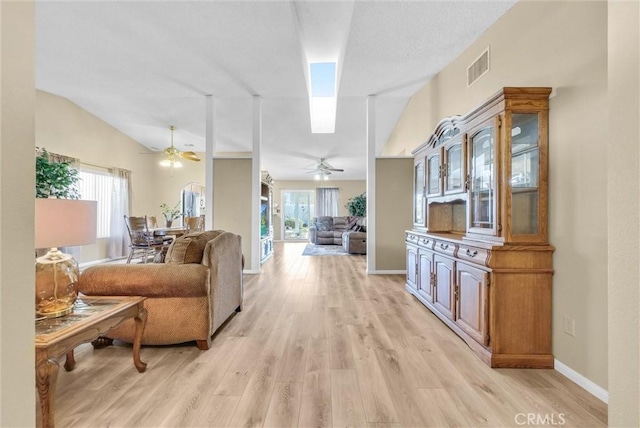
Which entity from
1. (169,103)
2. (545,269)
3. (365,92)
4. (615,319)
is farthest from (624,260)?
(169,103)

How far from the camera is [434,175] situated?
3.40 m

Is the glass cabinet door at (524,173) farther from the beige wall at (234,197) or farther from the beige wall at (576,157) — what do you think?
the beige wall at (234,197)

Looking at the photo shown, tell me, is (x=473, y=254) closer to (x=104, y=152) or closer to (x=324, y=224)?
(x=324, y=224)

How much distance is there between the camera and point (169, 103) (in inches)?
214

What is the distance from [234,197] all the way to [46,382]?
4025mm

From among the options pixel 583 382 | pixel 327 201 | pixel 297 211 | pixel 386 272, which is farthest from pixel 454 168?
pixel 297 211

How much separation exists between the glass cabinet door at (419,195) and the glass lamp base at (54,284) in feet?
11.3

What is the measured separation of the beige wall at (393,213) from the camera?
16.5ft

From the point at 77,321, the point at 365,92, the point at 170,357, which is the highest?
the point at 365,92

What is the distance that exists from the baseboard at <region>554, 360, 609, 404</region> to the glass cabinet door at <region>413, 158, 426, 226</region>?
1.94 metres

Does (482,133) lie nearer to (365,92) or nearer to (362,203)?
(365,92)

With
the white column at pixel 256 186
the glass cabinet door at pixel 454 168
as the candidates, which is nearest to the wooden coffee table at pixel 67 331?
the glass cabinet door at pixel 454 168

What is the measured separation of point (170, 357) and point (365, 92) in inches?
185

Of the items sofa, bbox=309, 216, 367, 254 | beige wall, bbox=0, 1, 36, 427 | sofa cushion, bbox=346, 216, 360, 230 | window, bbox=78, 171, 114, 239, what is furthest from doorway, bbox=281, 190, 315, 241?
beige wall, bbox=0, 1, 36, 427
